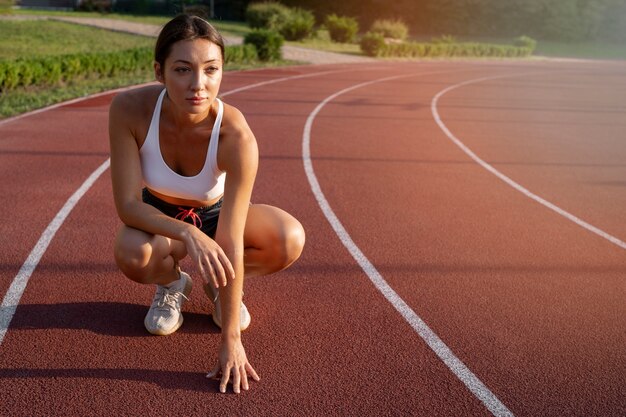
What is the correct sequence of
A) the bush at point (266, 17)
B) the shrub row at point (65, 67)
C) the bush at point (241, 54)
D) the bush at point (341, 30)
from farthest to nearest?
the bush at point (341, 30) < the bush at point (266, 17) < the bush at point (241, 54) < the shrub row at point (65, 67)

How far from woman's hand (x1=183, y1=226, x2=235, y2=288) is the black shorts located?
1.81 ft

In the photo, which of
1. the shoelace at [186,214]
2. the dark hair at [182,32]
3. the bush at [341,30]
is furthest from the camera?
the bush at [341,30]

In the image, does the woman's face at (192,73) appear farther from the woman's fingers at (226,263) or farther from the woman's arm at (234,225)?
the woman's fingers at (226,263)

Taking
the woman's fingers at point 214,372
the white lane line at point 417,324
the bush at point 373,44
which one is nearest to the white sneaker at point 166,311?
the woman's fingers at point 214,372

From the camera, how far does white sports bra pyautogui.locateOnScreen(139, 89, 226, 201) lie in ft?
10.7

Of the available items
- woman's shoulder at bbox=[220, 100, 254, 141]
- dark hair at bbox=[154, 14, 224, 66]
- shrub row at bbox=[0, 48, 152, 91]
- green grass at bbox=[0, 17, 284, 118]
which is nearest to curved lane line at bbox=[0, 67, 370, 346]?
woman's shoulder at bbox=[220, 100, 254, 141]

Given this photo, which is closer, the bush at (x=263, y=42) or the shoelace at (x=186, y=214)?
the shoelace at (x=186, y=214)

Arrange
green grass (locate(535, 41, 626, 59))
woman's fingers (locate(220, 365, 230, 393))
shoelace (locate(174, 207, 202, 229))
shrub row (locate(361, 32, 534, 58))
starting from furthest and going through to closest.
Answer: green grass (locate(535, 41, 626, 59)) < shrub row (locate(361, 32, 534, 58)) < shoelace (locate(174, 207, 202, 229)) < woman's fingers (locate(220, 365, 230, 393))

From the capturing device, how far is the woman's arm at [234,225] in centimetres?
315

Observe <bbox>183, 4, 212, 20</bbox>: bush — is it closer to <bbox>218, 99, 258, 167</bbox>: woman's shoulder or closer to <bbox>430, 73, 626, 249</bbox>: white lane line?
<bbox>218, 99, 258, 167</bbox>: woman's shoulder

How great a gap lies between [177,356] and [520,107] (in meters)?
14.2

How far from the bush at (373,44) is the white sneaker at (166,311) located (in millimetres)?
28489

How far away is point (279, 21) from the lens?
3388 centimetres

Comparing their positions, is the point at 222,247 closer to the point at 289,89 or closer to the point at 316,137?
the point at 316,137
